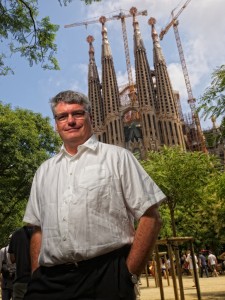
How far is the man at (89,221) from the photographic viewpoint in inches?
78.3

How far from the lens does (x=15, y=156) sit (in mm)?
19031

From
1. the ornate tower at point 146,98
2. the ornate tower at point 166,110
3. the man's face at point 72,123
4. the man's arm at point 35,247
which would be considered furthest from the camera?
the ornate tower at point 166,110

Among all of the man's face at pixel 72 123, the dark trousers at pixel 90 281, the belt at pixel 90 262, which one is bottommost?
the dark trousers at pixel 90 281

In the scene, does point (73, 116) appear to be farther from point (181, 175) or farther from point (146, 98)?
point (146, 98)

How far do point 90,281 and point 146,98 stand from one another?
8412 centimetres

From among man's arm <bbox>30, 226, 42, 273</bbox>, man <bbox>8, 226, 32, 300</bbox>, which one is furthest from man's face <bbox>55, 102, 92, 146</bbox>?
man <bbox>8, 226, 32, 300</bbox>

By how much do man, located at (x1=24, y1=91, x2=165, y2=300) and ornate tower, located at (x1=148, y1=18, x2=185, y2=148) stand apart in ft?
260

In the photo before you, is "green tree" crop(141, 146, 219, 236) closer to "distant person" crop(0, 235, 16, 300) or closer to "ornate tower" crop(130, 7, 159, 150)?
"distant person" crop(0, 235, 16, 300)

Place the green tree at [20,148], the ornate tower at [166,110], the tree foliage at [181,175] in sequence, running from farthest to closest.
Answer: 1. the ornate tower at [166,110]
2. the green tree at [20,148]
3. the tree foliage at [181,175]

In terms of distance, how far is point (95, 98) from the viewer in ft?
308

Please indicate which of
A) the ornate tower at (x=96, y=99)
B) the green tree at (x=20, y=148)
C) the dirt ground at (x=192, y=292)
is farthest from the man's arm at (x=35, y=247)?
the ornate tower at (x=96, y=99)

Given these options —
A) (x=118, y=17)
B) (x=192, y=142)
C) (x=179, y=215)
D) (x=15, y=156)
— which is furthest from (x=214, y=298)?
(x=118, y=17)

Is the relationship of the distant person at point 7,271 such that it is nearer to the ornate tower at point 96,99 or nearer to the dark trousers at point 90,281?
the dark trousers at point 90,281

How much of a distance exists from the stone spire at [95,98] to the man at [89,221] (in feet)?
281
